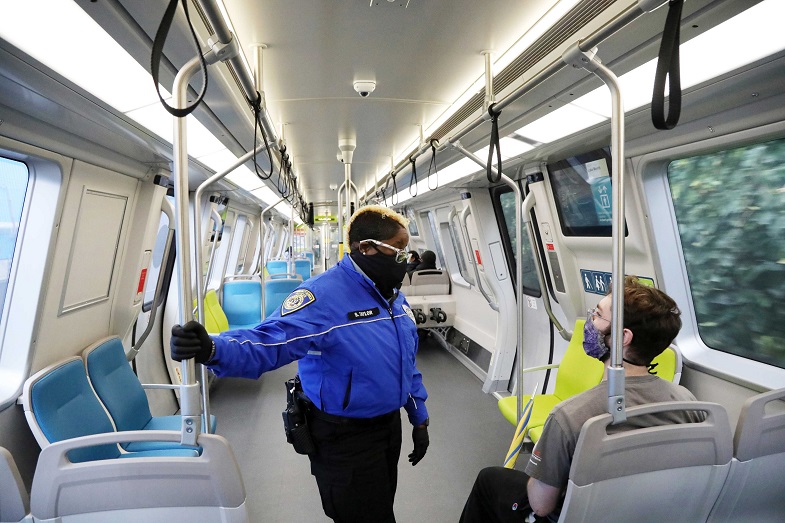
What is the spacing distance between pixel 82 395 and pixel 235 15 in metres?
2.39

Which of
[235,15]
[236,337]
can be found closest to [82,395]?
[236,337]

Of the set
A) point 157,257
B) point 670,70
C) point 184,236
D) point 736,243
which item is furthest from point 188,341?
point 157,257

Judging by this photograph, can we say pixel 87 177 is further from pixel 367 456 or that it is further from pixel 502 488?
pixel 502 488

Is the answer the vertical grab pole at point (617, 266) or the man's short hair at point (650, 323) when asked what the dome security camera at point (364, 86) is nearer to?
the vertical grab pole at point (617, 266)

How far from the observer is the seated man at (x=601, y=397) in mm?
1635

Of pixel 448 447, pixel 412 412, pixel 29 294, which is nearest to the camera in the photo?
pixel 412 412

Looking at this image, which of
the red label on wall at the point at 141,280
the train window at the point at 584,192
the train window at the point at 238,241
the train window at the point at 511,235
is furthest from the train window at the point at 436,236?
the red label on wall at the point at 141,280

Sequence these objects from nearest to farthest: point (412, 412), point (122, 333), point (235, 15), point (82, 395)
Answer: point (235, 15) → point (412, 412) → point (82, 395) → point (122, 333)

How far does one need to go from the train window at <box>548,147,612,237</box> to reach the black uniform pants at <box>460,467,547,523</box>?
2.08 meters

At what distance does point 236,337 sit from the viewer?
5.56 ft

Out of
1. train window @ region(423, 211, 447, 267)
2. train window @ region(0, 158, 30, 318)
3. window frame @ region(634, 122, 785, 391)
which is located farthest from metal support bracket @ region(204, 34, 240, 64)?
train window @ region(423, 211, 447, 267)

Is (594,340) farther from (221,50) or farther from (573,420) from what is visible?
(221,50)

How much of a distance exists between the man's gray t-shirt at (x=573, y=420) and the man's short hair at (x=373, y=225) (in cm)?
103

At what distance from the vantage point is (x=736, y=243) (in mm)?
2619
